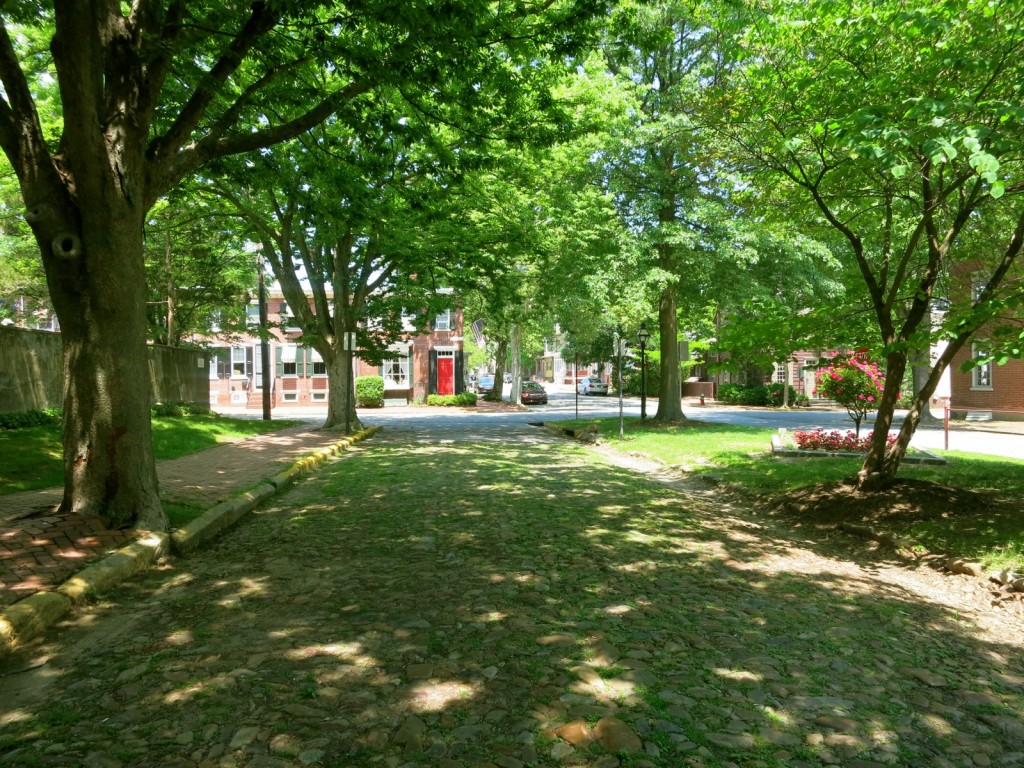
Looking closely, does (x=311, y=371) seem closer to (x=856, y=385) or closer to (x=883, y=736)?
(x=856, y=385)

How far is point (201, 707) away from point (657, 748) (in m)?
2.12

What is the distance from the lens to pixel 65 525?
5754mm

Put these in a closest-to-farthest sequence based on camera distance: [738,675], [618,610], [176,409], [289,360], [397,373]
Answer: [738,675] < [618,610] < [176,409] < [289,360] < [397,373]

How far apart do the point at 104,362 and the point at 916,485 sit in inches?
351

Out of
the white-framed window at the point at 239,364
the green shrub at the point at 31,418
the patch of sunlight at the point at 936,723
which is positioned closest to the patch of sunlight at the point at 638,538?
the patch of sunlight at the point at 936,723

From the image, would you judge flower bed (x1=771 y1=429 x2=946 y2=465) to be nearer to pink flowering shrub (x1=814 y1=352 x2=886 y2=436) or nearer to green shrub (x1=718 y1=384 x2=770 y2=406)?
pink flowering shrub (x1=814 y1=352 x2=886 y2=436)

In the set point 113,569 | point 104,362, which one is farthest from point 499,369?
point 113,569

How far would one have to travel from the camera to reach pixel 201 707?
316 centimetres

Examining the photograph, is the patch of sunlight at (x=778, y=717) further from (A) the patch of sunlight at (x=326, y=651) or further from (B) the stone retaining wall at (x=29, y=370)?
(B) the stone retaining wall at (x=29, y=370)

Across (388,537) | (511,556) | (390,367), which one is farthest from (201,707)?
(390,367)

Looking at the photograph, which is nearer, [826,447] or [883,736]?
[883,736]

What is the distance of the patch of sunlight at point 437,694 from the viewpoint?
10.4 ft

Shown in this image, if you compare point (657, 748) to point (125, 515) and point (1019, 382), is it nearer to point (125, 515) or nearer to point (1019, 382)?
point (125, 515)

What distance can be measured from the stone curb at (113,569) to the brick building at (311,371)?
33900 mm
